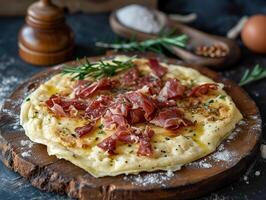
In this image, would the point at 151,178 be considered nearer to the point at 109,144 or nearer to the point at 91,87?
the point at 109,144

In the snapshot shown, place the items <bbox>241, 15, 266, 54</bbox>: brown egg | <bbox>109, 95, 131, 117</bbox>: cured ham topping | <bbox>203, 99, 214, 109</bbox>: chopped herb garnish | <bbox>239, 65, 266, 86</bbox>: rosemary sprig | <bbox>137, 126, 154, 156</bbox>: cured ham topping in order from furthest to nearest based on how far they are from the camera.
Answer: <bbox>241, 15, 266, 54</bbox>: brown egg → <bbox>239, 65, 266, 86</bbox>: rosemary sprig → <bbox>203, 99, 214, 109</bbox>: chopped herb garnish → <bbox>109, 95, 131, 117</bbox>: cured ham topping → <bbox>137, 126, 154, 156</bbox>: cured ham topping

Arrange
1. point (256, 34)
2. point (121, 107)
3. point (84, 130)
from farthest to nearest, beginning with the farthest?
point (256, 34)
point (121, 107)
point (84, 130)

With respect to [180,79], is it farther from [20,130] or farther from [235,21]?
[235,21]

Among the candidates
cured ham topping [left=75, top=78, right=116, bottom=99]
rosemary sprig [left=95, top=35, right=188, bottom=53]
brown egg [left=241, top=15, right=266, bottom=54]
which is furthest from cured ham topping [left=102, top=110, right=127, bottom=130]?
brown egg [left=241, top=15, right=266, bottom=54]

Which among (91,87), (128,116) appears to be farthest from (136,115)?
(91,87)

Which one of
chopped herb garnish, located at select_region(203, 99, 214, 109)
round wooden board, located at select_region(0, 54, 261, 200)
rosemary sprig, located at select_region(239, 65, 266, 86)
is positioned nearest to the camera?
round wooden board, located at select_region(0, 54, 261, 200)

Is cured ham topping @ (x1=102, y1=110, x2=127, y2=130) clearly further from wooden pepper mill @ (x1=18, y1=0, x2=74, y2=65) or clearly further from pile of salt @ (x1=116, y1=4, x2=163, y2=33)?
pile of salt @ (x1=116, y1=4, x2=163, y2=33)
